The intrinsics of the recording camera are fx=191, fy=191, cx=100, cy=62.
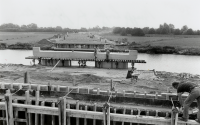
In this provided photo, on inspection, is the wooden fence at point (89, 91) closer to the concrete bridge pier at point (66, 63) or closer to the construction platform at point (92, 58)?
the construction platform at point (92, 58)

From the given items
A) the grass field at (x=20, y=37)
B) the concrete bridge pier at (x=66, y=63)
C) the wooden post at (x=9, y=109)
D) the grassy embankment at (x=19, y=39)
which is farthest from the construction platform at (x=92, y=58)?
the grass field at (x=20, y=37)

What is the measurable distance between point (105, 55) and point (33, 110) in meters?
17.7

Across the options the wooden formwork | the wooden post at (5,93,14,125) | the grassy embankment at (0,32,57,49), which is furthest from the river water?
the grassy embankment at (0,32,57,49)

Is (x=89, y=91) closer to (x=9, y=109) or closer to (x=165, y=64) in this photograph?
(x=9, y=109)

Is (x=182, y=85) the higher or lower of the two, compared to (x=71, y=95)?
higher

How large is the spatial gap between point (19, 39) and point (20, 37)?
5.59 m

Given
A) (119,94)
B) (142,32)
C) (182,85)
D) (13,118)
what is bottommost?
(13,118)

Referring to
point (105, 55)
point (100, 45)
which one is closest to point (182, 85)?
point (105, 55)

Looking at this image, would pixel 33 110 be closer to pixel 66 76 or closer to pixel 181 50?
pixel 66 76

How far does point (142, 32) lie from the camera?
361ft

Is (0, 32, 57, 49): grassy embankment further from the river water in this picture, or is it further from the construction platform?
the construction platform

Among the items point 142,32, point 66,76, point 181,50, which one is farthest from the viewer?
point 142,32

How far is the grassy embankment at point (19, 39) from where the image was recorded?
8662cm

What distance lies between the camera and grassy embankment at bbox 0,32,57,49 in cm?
8662
